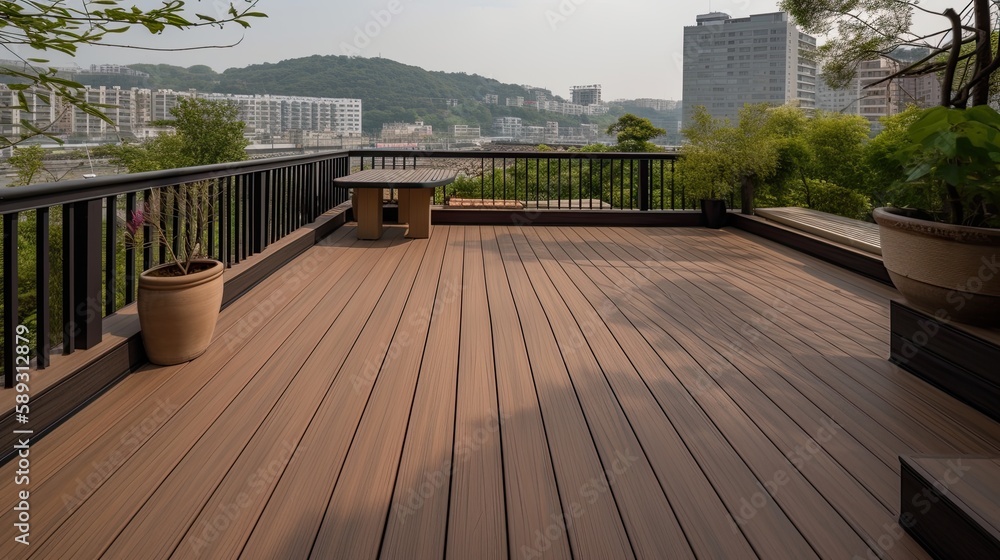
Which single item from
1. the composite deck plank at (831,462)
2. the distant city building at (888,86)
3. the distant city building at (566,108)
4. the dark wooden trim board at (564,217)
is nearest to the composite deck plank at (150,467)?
the composite deck plank at (831,462)

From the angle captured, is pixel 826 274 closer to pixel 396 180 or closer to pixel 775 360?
pixel 775 360

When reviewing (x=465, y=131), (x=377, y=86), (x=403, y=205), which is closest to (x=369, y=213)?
(x=403, y=205)

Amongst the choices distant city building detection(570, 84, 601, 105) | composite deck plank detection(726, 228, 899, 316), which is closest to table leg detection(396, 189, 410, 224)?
composite deck plank detection(726, 228, 899, 316)

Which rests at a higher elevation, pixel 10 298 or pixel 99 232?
pixel 99 232

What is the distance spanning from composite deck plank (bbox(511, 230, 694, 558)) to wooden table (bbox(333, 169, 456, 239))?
9.27 ft

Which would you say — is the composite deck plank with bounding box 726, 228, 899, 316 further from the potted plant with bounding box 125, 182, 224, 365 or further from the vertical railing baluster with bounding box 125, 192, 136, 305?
the vertical railing baluster with bounding box 125, 192, 136, 305

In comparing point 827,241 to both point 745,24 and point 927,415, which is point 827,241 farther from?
point 745,24

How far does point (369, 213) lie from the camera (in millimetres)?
5516

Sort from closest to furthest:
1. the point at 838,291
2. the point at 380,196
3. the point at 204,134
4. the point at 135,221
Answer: the point at 135,221, the point at 838,291, the point at 380,196, the point at 204,134

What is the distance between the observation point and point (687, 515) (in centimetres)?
136

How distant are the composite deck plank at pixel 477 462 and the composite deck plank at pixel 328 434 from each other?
233mm

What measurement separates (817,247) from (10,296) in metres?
5.07

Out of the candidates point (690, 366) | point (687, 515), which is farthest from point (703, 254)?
point (687, 515)

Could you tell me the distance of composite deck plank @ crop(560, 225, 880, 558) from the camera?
1.27m
